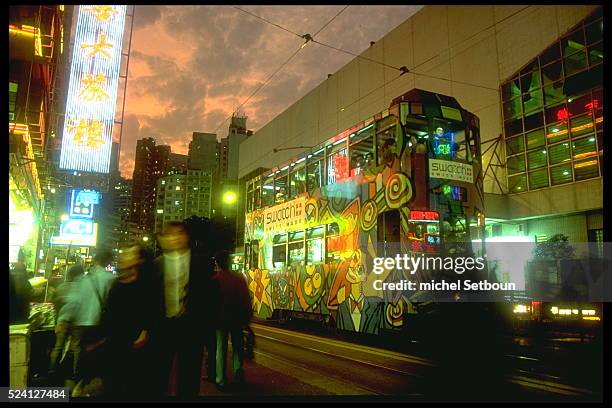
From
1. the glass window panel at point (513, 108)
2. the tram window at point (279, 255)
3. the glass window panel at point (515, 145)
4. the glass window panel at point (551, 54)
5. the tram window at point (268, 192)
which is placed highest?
the glass window panel at point (551, 54)

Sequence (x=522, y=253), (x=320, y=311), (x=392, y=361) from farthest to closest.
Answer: (x=522, y=253)
(x=320, y=311)
(x=392, y=361)

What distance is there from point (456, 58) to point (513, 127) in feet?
14.5

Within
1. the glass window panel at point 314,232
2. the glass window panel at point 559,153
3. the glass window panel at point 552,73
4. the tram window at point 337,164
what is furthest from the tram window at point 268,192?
the glass window panel at point 552,73

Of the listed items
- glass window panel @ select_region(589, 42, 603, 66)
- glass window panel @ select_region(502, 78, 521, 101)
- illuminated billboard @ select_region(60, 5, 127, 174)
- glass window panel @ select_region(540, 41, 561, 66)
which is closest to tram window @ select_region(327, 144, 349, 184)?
illuminated billboard @ select_region(60, 5, 127, 174)

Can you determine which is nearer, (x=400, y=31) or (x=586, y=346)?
(x=586, y=346)

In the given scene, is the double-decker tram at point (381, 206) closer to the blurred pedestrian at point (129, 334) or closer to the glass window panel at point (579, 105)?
the blurred pedestrian at point (129, 334)

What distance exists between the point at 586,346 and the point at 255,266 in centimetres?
866

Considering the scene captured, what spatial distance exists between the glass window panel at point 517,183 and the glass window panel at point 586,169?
202cm

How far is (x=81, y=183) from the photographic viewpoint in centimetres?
1908

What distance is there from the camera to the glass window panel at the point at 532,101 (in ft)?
55.6

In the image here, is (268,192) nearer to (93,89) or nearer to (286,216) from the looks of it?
(286,216)

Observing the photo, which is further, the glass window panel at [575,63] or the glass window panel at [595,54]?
the glass window panel at [575,63]

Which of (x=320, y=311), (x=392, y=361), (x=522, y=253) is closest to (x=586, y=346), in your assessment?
(x=392, y=361)

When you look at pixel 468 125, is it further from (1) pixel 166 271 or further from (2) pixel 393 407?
(1) pixel 166 271
